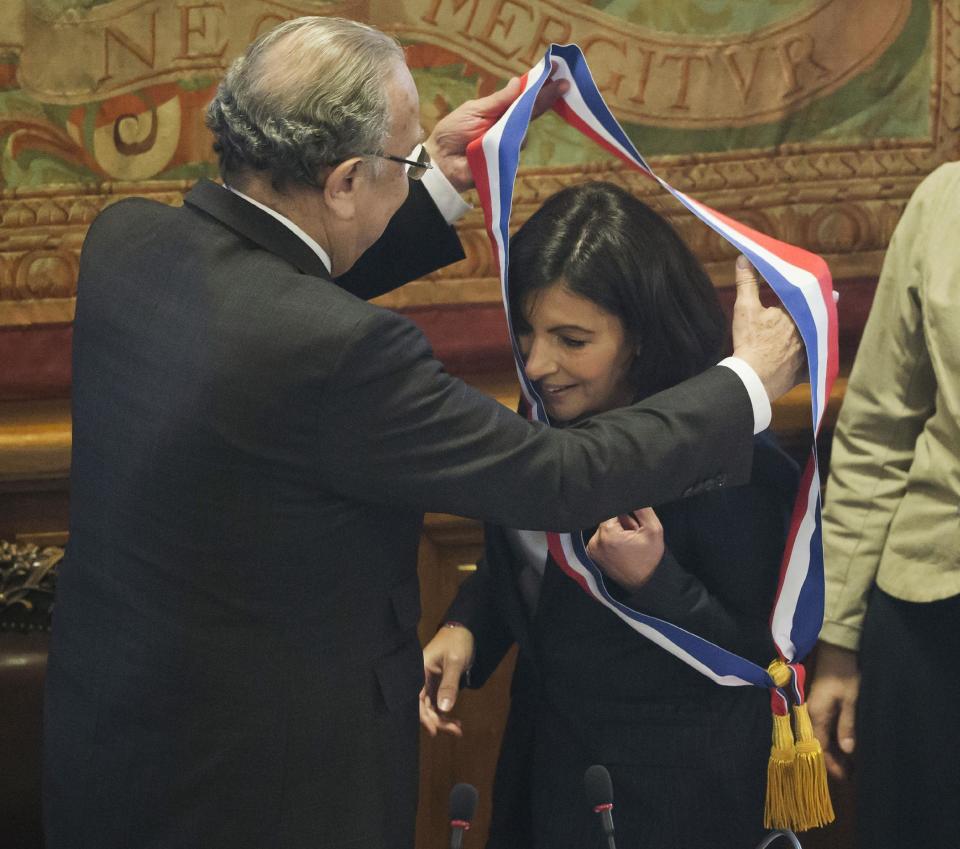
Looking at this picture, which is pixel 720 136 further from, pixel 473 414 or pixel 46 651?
pixel 46 651

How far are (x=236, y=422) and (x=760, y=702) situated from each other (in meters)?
0.95

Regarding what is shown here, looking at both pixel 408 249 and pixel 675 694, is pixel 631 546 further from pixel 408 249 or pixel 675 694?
pixel 408 249

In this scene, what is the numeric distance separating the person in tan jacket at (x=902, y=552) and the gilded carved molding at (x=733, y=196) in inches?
21.6

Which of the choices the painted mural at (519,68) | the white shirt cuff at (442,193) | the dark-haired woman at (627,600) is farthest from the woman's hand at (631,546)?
the painted mural at (519,68)

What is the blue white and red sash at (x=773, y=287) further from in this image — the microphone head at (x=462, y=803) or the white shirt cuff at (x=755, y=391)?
the microphone head at (x=462, y=803)

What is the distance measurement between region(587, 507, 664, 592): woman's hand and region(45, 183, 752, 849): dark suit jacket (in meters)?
0.17

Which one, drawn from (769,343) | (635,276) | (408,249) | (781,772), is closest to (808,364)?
(769,343)

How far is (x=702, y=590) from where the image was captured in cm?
187

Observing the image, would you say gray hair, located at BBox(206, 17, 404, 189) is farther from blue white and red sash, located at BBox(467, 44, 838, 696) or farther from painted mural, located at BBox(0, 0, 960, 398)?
painted mural, located at BBox(0, 0, 960, 398)

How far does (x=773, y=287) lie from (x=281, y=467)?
2.32 ft

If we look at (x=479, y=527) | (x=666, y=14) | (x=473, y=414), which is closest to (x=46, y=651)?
(x=479, y=527)

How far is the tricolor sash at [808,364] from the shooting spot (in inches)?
69.6

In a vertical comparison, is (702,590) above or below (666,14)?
below

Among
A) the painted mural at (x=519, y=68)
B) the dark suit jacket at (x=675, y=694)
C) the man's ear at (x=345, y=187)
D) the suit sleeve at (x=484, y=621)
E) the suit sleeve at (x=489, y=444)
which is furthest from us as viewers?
the painted mural at (x=519, y=68)
